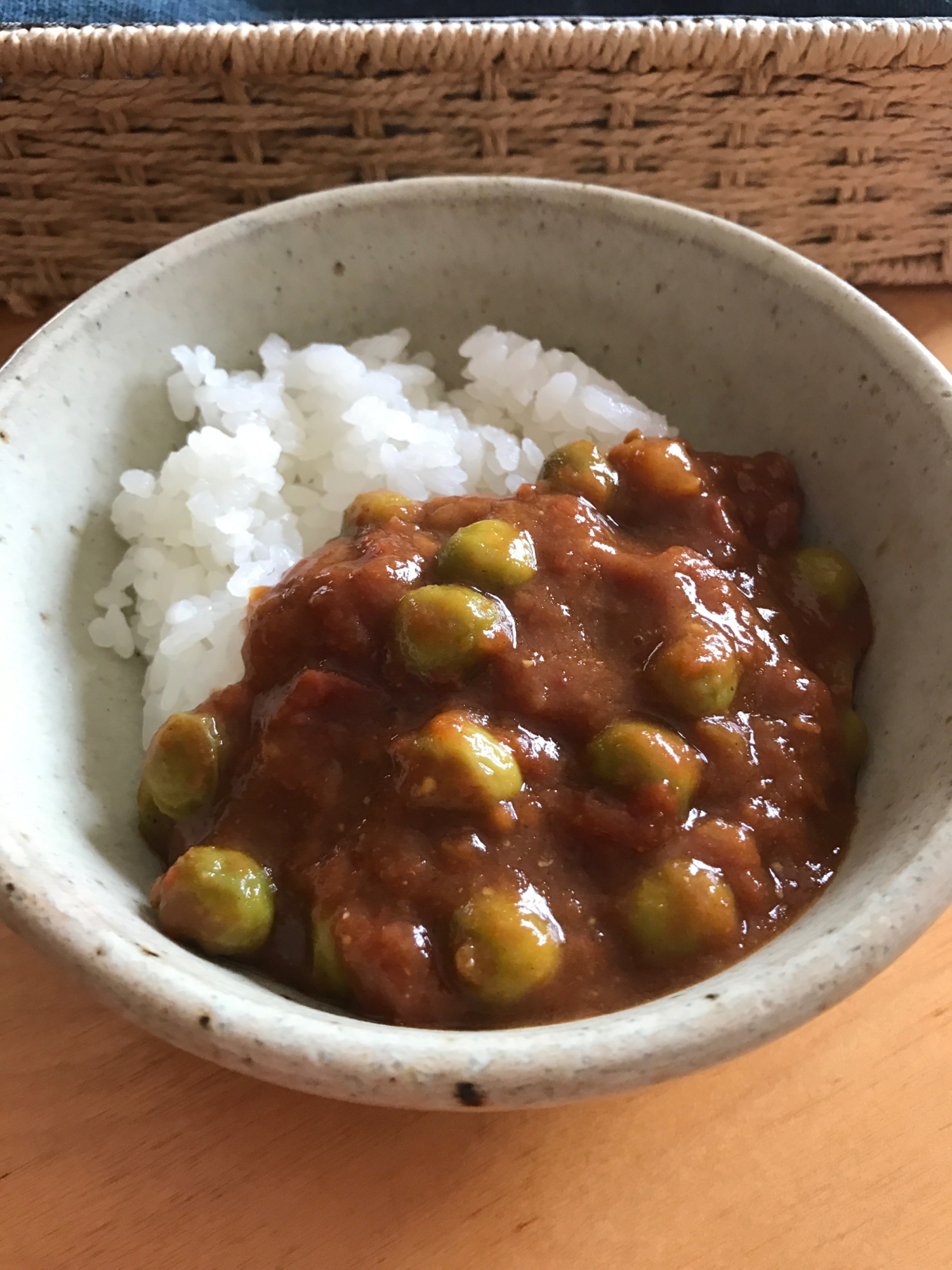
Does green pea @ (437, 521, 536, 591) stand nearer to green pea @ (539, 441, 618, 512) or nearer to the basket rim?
green pea @ (539, 441, 618, 512)

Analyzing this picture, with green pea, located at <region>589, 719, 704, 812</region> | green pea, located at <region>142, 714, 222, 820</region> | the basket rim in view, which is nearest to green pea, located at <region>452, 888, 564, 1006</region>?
green pea, located at <region>589, 719, 704, 812</region>

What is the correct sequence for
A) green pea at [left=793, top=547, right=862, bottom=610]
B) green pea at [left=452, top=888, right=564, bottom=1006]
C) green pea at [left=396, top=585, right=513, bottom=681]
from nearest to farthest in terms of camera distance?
green pea at [left=452, top=888, right=564, bottom=1006]
green pea at [left=396, top=585, right=513, bottom=681]
green pea at [left=793, top=547, right=862, bottom=610]

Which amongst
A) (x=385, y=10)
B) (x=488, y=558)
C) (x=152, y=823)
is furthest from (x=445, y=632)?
(x=385, y=10)

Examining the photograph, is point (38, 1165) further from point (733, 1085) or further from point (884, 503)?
point (884, 503)

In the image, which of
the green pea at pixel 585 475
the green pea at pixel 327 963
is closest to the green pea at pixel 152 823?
the green pea at pixel 327 963

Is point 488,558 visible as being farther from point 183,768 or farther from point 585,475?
point 183,768
